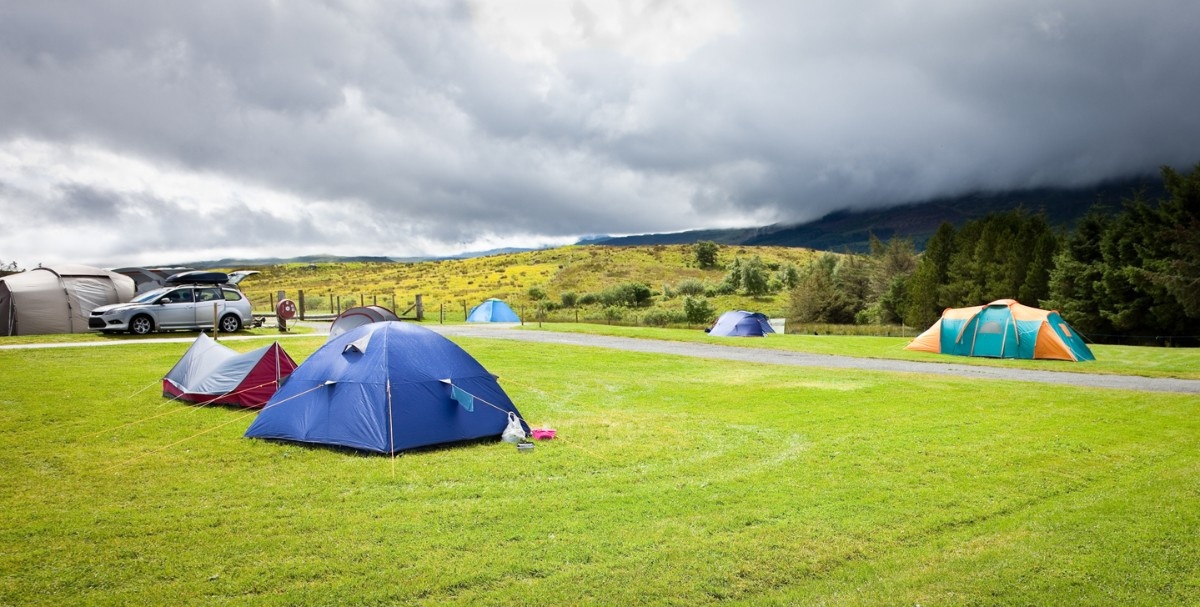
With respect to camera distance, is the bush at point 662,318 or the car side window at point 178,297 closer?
the car side window at point 178,297

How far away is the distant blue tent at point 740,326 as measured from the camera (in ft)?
117

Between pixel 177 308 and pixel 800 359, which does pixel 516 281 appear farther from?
pixel 800 359

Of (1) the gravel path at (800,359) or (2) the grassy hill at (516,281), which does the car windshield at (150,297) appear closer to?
(1) the gravel path at (800,359)

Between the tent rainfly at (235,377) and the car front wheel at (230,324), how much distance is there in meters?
16.6

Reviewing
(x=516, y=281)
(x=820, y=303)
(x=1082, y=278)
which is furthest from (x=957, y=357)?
(x=516, y=281)

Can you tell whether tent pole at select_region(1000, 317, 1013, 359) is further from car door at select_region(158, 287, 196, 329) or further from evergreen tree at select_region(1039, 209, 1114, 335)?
car door at select_region(158, 287, 196, 329)

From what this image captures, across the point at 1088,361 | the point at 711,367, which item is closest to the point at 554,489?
the point at 711,367

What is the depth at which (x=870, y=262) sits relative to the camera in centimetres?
6425

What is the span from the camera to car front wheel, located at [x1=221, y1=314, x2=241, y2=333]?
29031 millimetres

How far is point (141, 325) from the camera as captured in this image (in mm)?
26719

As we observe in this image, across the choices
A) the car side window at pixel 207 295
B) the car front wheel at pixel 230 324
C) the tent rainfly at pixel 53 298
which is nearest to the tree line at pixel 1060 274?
the car front wheel at pixel 230 324

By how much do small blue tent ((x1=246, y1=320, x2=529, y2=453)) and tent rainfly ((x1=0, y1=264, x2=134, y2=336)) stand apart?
73.4 ft

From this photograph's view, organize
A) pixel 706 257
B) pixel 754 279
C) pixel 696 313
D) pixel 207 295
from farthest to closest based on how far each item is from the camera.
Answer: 1. pixel 706 257
2. pixel 754 279
3. pixel 696 313
4. pixel 207 295

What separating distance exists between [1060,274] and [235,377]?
44467 mm
